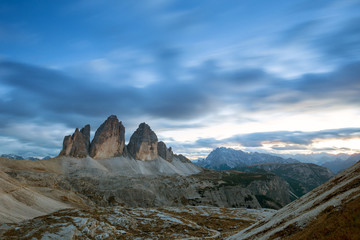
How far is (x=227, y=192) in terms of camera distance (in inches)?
7515

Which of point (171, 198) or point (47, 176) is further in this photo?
point (171, 198)

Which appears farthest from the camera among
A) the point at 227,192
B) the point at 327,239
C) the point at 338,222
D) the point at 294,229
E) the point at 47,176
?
the point at 227,192

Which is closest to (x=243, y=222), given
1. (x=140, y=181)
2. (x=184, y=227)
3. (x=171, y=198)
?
(x=184, y=227)

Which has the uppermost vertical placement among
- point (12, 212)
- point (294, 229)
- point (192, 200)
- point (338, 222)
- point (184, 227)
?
point (338, 222)

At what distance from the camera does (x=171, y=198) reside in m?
164

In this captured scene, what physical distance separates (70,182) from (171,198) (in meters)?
67.0

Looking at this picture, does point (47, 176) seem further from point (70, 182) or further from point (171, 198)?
point (171, 198)

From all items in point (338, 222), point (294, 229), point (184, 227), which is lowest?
point (184, 227)

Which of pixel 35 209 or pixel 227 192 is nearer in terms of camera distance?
pixel 35 209

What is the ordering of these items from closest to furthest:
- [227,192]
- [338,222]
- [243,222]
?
[338,222] → [243,222] → [227,192]

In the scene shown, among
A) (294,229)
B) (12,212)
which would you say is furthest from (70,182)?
(294,229)

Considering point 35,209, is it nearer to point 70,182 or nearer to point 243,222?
point 70,182

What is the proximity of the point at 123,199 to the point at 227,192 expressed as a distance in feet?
290

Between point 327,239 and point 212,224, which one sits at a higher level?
point 327,239
